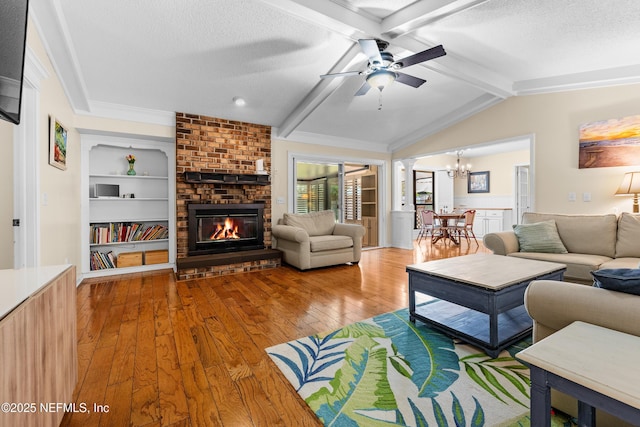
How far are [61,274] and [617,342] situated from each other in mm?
2181

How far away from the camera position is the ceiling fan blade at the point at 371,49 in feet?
8.07

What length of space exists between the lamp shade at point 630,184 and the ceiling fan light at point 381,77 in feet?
10.3

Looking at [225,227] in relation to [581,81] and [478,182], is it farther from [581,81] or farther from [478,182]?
[478,182]

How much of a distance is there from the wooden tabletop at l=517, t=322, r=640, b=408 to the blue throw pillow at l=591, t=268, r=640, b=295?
0.21 m

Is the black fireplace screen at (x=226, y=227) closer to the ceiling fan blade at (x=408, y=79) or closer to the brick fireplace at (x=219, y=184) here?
the brick fireplace at (x=219, y=184)

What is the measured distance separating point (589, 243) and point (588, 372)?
341cm

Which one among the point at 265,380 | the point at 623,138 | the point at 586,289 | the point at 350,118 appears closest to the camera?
the point at 586,289

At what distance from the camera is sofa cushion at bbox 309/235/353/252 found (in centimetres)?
438

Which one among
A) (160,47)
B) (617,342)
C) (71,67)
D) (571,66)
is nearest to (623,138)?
(571,66)

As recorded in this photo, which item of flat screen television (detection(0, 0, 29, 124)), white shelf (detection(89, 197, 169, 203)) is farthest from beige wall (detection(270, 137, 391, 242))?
flat screen television (detection(0, 0, 29, 124))

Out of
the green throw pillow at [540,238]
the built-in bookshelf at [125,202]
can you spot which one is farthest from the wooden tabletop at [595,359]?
the built-in bookshelf at [125,202]

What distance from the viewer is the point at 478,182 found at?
349 inches

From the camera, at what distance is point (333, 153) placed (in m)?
5.82

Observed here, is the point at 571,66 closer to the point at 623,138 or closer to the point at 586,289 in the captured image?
the point at 623,138
